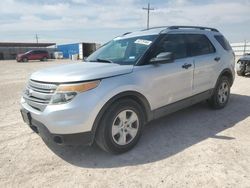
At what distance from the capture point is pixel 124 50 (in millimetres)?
4625

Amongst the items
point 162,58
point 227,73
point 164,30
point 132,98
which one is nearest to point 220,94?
point 227,73

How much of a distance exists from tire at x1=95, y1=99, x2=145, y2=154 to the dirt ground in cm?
17

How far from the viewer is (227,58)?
605cm

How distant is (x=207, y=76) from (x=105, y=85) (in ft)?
9.01

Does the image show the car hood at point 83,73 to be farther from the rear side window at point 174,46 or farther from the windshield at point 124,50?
the rear side window at point 174,46

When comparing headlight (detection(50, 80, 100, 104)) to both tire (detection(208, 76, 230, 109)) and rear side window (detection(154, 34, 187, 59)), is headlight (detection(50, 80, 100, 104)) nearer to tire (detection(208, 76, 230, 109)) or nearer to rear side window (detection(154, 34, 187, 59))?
rear side window (detection(154, 34, 187, 59))

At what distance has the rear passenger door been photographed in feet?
16.7

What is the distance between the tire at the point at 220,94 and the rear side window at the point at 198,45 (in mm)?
802

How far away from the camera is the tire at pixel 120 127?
3621 millimetres

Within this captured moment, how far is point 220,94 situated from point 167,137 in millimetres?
2268

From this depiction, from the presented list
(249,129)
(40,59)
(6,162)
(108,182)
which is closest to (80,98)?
(108,182)

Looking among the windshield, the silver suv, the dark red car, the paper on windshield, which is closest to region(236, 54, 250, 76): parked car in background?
the silver suv

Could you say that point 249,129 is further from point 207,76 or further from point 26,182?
point 26,182

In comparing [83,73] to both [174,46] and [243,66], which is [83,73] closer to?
[174,46]
